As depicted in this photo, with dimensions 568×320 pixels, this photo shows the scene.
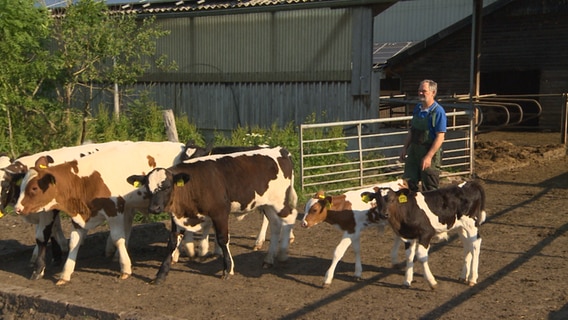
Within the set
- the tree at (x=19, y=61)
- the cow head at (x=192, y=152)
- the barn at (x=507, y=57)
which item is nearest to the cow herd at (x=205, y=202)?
the cow head at (x=192, y=152)

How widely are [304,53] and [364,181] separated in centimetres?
465

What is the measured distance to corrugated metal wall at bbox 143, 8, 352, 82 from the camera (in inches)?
609

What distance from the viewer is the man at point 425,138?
6977 mm

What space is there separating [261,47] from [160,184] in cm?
1053

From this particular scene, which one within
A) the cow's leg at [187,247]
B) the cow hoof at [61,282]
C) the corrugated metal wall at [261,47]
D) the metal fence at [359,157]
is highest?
the corrugated metal wall at [261,47]

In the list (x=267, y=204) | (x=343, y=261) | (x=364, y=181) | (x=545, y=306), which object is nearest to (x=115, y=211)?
(x=267, y=204)

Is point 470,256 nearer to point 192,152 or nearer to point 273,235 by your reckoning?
point 273,235

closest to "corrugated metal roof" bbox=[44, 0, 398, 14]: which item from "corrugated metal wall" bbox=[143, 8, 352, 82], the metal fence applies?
"corrugated metal wall" bbox=[143, 8, 352, 82]

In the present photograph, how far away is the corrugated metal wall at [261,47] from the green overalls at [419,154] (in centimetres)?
808

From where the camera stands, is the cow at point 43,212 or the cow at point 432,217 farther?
the cow at point 43,212

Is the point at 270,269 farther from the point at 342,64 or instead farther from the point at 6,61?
the point at 342,64

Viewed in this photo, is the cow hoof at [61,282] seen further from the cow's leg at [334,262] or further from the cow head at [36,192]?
the cow's leg at [334,262]

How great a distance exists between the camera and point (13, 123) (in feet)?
43.9

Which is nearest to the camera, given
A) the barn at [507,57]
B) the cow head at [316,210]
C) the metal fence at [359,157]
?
the cow head at [316,210]
